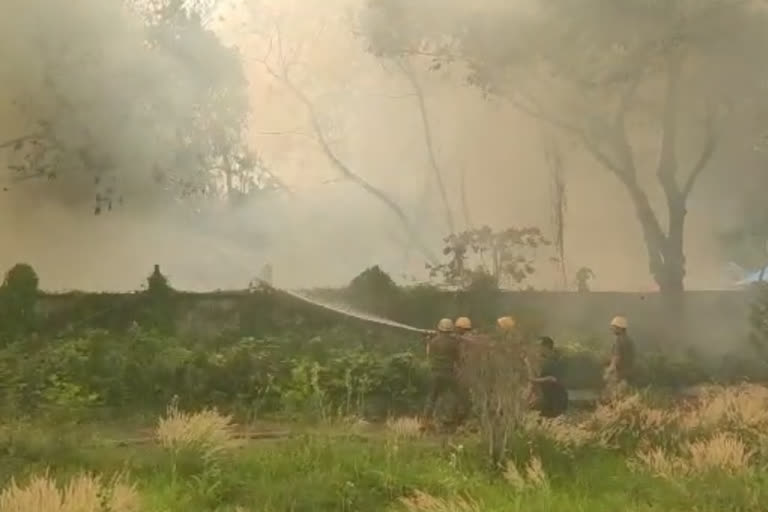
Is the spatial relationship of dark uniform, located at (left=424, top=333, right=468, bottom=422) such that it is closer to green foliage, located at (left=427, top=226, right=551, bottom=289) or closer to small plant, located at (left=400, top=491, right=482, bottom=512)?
green foliage, located at (left=427, top=226, right=551, bottom=289)

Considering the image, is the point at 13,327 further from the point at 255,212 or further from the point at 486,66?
the point at 486,66

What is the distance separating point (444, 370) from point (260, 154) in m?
1.66

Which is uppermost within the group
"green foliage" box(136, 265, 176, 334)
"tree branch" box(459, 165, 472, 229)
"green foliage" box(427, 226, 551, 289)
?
"tree branch" box(459, 165, 472, 229)

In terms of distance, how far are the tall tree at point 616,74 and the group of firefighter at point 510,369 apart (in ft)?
2.29

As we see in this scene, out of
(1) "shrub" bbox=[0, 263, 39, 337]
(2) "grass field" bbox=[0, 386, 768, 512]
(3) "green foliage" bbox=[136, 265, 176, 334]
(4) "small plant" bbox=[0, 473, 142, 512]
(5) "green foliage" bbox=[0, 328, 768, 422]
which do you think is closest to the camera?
(4) "small plant" bbox=[0, 473, 142, 512]

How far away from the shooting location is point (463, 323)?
6.11 meters

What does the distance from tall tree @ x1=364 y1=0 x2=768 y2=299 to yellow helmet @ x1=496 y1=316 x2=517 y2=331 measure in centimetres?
102

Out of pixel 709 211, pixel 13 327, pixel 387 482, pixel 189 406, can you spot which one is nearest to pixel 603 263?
pixel 709 211

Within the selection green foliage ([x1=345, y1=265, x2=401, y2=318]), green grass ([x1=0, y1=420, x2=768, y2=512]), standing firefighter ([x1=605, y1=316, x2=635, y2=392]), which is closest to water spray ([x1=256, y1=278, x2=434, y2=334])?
green foliage ([x1=345, y1=265, x2=401, y2=318])

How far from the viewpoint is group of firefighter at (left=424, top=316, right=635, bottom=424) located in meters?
5.85

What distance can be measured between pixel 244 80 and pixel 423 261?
4.95 feet

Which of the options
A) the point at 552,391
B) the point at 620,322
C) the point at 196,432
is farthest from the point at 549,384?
the point at 196,432

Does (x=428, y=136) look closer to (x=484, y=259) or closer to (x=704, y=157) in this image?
(x=484, y=259)

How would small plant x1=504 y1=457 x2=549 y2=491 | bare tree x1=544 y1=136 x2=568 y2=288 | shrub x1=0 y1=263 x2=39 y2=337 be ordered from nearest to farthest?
small plant x1=504 y1=457 x2=549 y2=491, shrub x1=0 y1=263 x2=39 y2=337, bare tree x1=544 y1=136 x2=568 y2=288
